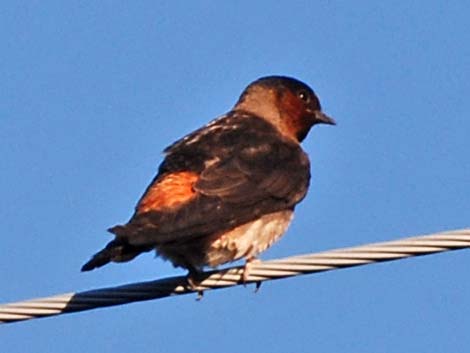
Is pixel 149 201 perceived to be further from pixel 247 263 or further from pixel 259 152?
pixel 259 152

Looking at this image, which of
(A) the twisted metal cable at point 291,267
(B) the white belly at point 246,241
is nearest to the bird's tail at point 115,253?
(A) the twisted metal cable at point 291,267

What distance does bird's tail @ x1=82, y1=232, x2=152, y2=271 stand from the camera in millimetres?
5461

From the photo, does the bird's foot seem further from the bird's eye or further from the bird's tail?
the bird's eye

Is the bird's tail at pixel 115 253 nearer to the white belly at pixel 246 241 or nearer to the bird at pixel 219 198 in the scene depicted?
the bird at pixel 219 198

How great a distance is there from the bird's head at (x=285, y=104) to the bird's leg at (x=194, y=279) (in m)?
1.95

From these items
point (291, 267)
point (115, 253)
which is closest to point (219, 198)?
point (115, 253)

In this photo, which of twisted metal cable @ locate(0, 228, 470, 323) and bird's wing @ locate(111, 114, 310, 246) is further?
bird's wing @ locate(111, 114, 310, 246)

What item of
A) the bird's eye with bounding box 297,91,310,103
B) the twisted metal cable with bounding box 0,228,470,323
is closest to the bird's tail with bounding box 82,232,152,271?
the twisted metal cable with bounding box 0,228,470,323

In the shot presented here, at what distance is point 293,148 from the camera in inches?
298

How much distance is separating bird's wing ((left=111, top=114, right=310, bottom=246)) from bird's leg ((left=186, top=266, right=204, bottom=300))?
9.3 inches

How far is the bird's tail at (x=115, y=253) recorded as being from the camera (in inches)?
215

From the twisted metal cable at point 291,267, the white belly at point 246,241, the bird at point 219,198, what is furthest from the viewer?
the white belly at point 246,241

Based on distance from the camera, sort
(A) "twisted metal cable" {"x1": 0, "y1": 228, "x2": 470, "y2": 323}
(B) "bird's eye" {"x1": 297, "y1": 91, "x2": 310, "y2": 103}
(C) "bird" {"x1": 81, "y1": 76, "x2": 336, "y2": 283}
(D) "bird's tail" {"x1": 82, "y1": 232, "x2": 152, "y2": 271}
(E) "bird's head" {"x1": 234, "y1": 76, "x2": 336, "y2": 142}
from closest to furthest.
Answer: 1. (A) "twisted metal cable" {"x1": 0, "y1": 228, "x2": 470, "y2": 323}
2. (D) "bird's tail" {"x1": 82, "y1": 232, "x2": 152, "y2": 271}
3. (C) "bird" {"x1": 81, "y1": 76, "x2": 336, "y2": 283}
4. (E) "bird's head" {"x1": 234, "y1": 76, "x2": 336, "y2": 142}
5. (B) "bird's eye" {"x1": 297, "y1": 91, "x2": 310, "y2": 103}

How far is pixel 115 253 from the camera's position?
5516 millimetres
